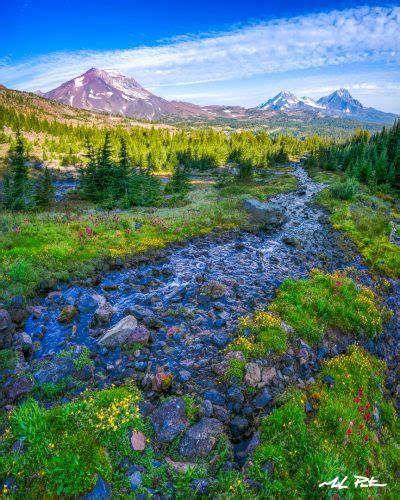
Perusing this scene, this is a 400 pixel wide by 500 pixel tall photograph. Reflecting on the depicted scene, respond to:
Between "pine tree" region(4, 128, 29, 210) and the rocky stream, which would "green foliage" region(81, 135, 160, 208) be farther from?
the rocky stream

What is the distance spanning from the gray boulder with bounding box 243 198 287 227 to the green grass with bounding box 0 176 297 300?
2795 mm

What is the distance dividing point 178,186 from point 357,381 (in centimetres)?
4613

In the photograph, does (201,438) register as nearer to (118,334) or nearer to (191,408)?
(191,408)

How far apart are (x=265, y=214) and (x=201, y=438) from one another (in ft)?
96.2

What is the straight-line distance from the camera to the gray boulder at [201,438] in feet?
22.5

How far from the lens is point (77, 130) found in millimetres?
124562

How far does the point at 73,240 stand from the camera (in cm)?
2023

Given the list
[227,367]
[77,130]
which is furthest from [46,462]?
→ [77,130]

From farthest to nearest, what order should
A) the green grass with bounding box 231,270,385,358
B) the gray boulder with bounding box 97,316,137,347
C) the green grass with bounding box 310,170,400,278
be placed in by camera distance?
the green grass with bounding box 310,170,400,278 < the green grass with bounding box 231,270,385,358 < the gray boulder with bounding box 97,316,137,347

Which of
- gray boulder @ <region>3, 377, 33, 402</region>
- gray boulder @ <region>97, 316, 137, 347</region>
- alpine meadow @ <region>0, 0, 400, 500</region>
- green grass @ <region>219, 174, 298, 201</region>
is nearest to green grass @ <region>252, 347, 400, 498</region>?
alpine meadow @ <region>0, 0, 400, 500</region>

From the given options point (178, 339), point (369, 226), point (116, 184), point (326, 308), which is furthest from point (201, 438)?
point (116, 184)

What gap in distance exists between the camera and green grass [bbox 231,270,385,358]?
11279 mm

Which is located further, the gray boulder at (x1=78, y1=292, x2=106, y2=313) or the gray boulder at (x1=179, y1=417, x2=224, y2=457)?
the gray boulder at (x1=78, y1=292, x2=106, y2=313)
